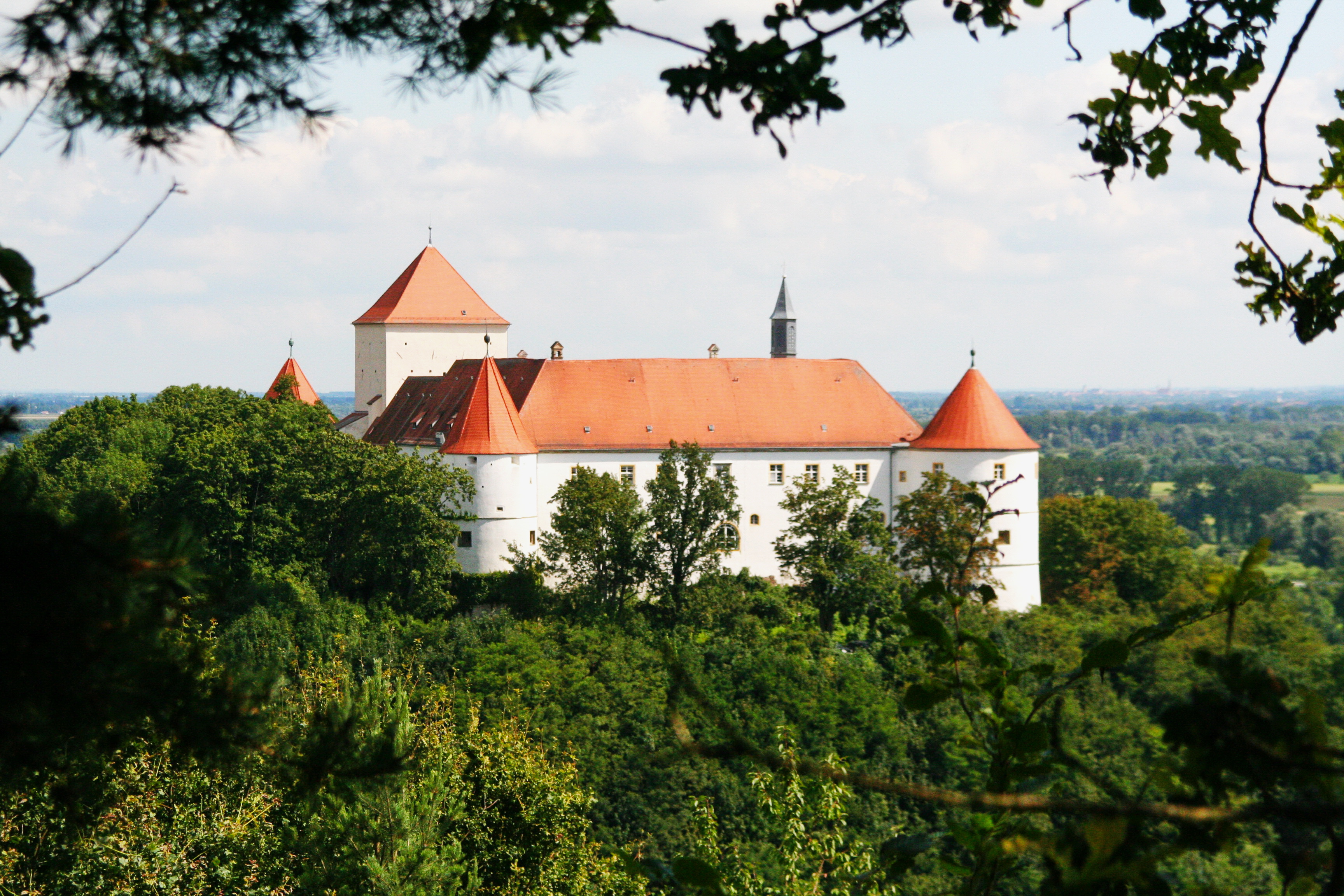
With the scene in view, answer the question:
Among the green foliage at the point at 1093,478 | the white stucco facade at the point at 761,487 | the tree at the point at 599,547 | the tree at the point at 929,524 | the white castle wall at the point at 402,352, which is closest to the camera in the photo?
the tree at the point at 929,524

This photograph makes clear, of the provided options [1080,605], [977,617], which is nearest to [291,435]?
[977,617]

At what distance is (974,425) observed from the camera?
154 ft

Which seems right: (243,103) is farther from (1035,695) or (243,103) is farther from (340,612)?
(340,612)

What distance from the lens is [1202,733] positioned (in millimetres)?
2148

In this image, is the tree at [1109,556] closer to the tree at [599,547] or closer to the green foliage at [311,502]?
the tree at [599,547]

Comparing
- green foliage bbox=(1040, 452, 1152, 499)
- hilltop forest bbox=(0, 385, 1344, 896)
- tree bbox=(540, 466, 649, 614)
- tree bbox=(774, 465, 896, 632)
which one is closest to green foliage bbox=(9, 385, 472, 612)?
hilltop forest bbox=(0, 385, 1344, 896)

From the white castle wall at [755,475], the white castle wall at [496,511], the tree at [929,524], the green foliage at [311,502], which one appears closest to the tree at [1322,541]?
the white castle wall at [755,475]

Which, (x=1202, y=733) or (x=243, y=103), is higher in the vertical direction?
(x=243, y=103)

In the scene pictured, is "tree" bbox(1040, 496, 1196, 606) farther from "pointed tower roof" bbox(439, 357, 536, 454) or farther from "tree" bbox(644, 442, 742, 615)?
"pointed tower roof" bbox(439, 357, 536, 454)

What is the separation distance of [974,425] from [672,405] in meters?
10.2

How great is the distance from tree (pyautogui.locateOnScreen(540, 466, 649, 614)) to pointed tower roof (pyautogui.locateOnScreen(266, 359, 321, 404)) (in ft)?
58.1

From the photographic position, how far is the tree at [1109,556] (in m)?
53.6

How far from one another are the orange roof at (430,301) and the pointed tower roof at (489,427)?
9.64 metres

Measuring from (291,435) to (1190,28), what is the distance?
43012 millimetres
